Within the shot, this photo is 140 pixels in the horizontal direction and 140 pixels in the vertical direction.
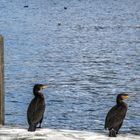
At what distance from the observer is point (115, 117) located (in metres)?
13.8

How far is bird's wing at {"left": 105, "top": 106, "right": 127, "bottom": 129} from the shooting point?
13.7m

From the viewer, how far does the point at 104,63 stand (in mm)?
84562

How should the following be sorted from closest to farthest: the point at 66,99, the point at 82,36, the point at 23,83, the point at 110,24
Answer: the point at 66,99, the point at 23,83, the point at 82,36, the point at 110,24

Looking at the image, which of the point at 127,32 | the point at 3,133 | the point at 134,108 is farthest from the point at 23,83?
the point at 127,32

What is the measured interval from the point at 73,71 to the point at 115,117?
62.5 metres

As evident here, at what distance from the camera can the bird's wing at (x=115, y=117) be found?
44.8ft

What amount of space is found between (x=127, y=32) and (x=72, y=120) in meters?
86.8

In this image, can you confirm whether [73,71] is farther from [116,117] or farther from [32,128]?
[32,128]

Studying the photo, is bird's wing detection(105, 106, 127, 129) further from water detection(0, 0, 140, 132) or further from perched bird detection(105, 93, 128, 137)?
water detection(0, 0, 140, 132)

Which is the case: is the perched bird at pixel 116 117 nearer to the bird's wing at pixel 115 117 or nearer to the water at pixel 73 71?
the bird's wing at pixel 115 117

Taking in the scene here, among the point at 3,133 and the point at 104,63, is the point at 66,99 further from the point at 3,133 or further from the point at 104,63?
the point at 3,133

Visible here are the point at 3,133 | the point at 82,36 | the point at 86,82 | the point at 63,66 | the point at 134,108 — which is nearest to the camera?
the point at 3,133

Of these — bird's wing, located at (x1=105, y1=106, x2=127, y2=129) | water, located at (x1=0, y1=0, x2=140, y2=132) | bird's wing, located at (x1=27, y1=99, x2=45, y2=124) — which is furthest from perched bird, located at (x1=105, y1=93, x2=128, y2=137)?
water, located at (x1=0, y1=0, x2=140, y2=132)

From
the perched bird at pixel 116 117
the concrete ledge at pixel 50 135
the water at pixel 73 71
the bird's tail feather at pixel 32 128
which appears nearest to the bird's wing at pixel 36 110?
the bird's tail feather at pixel 32 128
